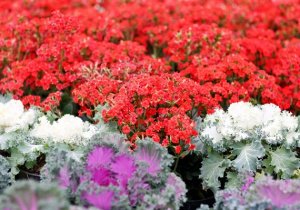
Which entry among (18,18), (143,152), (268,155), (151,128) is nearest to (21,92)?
(18,18)

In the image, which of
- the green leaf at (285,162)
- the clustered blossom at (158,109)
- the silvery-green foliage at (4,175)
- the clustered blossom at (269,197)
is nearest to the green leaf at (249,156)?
the green leaf at (285,162)

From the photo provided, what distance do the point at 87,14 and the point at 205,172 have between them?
2.41 meters

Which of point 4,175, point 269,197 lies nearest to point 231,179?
point 269,197

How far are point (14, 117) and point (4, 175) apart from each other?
620 millimetres

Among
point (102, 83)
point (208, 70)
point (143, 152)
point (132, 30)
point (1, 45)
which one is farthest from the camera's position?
point (132, 30)

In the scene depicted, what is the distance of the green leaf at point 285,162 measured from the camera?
3.46 meters

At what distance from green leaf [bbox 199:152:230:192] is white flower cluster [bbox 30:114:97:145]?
73cm

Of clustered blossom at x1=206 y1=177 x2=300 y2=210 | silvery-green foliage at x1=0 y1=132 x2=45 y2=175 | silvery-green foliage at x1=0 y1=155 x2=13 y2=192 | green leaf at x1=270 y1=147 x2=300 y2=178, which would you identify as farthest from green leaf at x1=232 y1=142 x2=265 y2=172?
silvery-green foliage at x1=0 y1=155 x2=13 y2=192

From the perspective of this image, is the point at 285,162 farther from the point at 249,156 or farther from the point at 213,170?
the point at 213,170

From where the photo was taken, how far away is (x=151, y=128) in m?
3.55

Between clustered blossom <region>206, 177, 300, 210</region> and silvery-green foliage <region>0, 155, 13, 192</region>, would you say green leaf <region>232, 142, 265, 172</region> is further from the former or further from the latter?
silvery-green foliage <region>0, 155, 13, 192</region>

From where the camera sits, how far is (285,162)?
137 inches

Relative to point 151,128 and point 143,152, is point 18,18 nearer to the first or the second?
point 151,128

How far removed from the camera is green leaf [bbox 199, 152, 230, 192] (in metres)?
3.50
